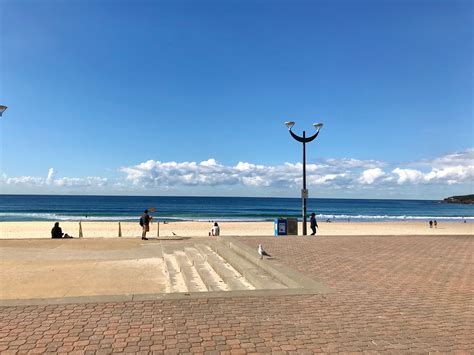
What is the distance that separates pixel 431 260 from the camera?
35.6 ft

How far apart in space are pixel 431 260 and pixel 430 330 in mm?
6396

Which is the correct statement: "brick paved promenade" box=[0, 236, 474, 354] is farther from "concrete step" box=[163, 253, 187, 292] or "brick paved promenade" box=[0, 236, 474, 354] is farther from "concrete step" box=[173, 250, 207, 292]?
"concrete step" box=[163, 253, 187, 292]

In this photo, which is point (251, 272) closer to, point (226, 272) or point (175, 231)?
point (226, 272)

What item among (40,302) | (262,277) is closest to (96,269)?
(40,302)

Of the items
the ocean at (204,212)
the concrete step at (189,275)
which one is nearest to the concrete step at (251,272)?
the concrete step at (189,275)

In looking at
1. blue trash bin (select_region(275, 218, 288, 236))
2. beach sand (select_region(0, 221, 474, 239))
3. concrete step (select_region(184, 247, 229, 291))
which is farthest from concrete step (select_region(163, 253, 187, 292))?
beach sand (select_region(0, 221, 474, 239))

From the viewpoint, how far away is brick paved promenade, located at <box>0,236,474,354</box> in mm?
4566

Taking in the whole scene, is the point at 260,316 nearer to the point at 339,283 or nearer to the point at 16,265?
the point at 339,283

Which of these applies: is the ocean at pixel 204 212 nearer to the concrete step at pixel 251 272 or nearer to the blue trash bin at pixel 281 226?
the blue trash bin at pixel 281 226

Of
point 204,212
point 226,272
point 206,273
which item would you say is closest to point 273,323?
point 226,272

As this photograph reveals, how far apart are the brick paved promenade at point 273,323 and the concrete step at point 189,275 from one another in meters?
1.99

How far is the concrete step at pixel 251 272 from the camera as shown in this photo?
772 centimetres

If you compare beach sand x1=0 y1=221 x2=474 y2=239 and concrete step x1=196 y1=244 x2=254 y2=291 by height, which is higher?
concrete step x1=196 y1=244 x2=254 y2=291

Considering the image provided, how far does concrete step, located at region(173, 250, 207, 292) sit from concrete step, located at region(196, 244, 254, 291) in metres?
0.51
